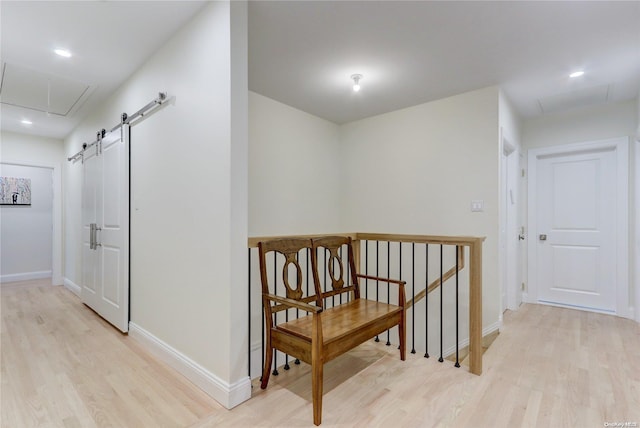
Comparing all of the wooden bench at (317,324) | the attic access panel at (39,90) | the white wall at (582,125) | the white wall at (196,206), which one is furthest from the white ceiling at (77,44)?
the white wall at (582,125)

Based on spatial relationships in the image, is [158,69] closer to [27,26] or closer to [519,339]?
[27,26]

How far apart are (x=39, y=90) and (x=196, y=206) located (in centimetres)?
272

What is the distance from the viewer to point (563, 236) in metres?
3.99

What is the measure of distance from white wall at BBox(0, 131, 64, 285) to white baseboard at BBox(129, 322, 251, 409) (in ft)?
12.5

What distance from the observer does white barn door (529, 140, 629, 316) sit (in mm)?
3604

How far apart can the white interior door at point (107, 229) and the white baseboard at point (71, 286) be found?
2.37ft

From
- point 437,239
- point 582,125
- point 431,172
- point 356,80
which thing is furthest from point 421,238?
point 582,125

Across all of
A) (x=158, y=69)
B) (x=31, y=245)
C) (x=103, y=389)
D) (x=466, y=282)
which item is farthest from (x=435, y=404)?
(x=31, y=245)

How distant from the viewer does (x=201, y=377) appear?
203cm

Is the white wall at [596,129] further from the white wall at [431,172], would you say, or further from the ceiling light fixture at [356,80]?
the ceiling light fixture at [356,80]

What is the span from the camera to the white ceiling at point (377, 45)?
205cm

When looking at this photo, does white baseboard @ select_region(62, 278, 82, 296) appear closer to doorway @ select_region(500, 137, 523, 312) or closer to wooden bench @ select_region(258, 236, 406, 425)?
wooden bench @ select_region(258, 236, 406, 425)

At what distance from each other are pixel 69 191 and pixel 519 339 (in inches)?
239

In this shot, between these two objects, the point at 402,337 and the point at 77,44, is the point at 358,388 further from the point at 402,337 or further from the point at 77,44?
the point at 77,44
